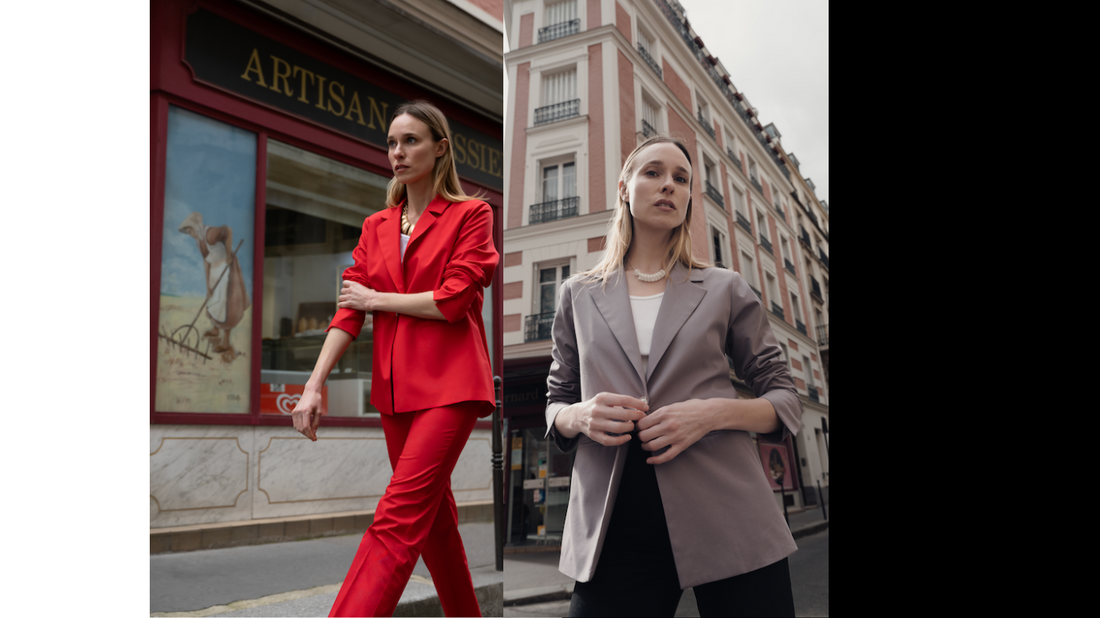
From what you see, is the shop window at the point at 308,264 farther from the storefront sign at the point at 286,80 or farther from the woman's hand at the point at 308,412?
the woman's hand at the point at 308,412

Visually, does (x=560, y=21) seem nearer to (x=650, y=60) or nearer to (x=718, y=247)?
(x=650, y=60)

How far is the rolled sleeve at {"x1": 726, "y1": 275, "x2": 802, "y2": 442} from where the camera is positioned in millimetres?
1872

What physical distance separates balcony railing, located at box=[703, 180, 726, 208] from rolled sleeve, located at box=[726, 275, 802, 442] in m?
0.24

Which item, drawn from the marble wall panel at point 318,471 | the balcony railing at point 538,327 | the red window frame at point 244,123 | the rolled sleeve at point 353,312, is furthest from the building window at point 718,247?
the marble wall panel at point 318,471

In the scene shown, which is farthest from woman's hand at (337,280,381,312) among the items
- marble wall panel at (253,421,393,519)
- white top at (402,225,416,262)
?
marble wall panel at (253,421,393,519)

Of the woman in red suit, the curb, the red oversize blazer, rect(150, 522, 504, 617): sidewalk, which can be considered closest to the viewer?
the woman in red suit

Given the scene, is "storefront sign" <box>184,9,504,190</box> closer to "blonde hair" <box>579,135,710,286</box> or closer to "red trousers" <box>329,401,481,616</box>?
"red trousers" <box>329,401,481,616</box>

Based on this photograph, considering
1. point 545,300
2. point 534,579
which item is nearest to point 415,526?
point 534,579

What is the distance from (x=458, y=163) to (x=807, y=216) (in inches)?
231

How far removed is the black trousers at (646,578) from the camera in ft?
5.96
